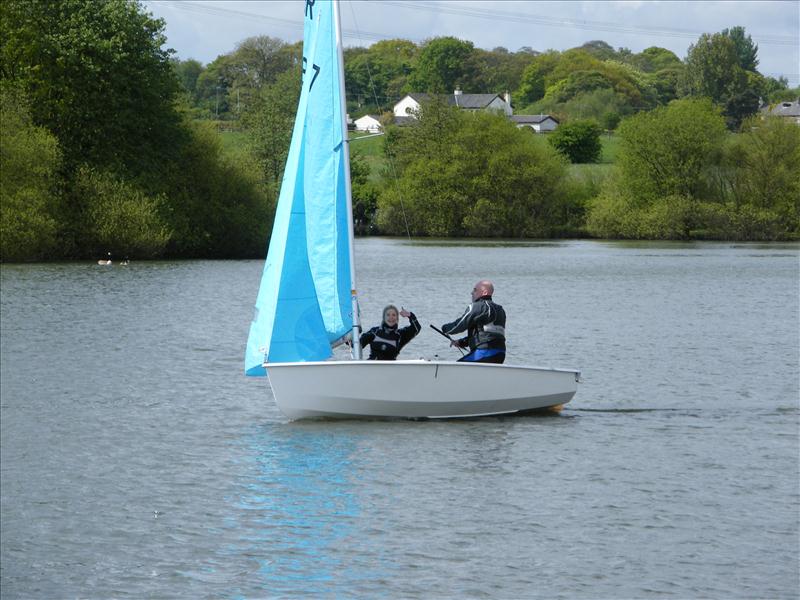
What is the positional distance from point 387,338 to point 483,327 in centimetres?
137

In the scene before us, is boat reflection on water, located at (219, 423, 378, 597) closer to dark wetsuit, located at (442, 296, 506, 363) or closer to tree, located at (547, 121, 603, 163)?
dark wetsuit, located at (442, 296, 506, 363)

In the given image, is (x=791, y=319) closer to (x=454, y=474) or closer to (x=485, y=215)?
(x=454, y=474)

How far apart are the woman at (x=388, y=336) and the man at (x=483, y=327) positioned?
1.68 feet

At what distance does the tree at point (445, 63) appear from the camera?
171 metres

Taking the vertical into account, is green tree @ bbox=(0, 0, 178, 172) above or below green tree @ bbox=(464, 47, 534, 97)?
below

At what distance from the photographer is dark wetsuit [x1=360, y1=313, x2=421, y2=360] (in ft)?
58.0

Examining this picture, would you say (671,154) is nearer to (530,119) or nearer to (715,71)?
(530,119)

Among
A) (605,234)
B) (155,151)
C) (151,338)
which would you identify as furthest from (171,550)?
(605,234)

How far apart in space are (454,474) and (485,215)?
79.8m

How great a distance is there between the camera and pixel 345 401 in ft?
57.1

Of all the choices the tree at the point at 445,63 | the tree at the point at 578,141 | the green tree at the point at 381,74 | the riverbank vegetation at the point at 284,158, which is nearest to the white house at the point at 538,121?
the riverbank vegetation at the point at 284,158

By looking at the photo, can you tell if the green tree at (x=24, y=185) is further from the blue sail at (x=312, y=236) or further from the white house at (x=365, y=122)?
the white house at (x=365, y=122)

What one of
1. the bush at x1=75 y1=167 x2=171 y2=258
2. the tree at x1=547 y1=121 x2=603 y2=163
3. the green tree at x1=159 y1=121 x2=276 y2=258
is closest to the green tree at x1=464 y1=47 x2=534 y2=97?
the tree at x1=547 y1=121 x2=603 y2=163

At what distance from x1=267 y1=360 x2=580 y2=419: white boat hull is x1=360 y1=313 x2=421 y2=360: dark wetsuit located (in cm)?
74
